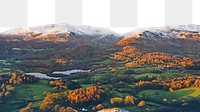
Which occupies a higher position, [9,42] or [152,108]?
[9,42]

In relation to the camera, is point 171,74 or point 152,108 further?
point 171,74

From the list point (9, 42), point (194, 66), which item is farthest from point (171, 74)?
point (9, 42)

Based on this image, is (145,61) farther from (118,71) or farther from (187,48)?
(187,48)

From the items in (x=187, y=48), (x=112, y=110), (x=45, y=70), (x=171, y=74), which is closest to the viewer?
(x=112, y=110)

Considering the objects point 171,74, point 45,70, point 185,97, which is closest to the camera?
point 185,97

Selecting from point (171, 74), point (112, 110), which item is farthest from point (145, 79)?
point (112, 110)

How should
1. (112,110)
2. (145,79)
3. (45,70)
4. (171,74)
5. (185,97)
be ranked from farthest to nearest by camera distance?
(45,70) < (171,74) < (145,79) < (185,97) < (112,110)

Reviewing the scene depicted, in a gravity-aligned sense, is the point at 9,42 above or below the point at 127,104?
above

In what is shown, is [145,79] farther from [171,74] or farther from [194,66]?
[194,66]

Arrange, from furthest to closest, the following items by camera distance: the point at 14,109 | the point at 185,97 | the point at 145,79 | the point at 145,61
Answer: the point at 145,61 → the point at 145,79 → the point at 185,97 → the point at 14,109

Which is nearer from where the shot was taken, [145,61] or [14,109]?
[14,109]
